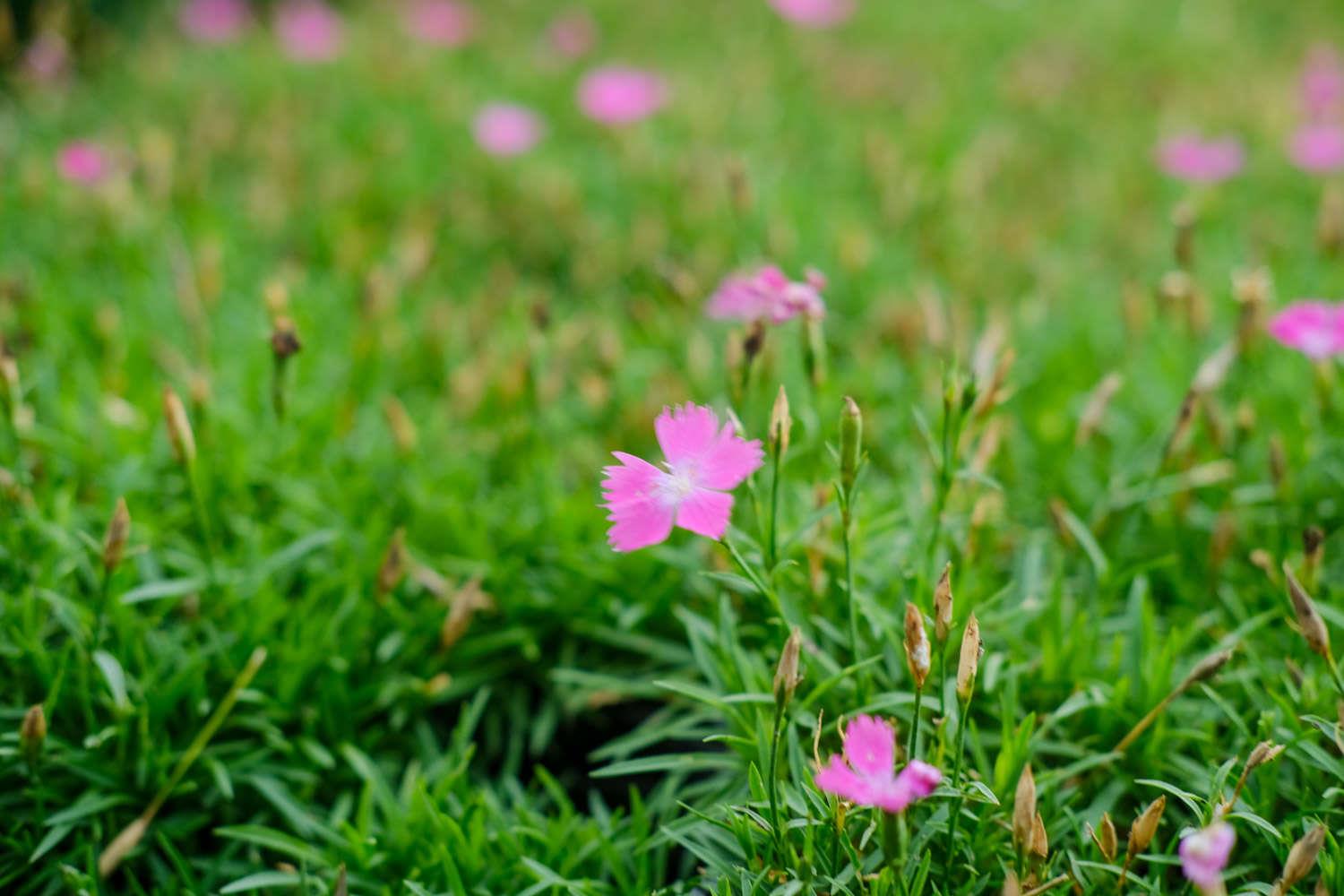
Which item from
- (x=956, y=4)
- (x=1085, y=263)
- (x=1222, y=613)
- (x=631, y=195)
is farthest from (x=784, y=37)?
(x=1222, y=613)

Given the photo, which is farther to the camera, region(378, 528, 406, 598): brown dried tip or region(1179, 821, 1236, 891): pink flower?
region(378, 528, 406, 598): brown dried tip

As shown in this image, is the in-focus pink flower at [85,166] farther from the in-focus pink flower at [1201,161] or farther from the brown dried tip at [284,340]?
the in-focus pink flower at [1201,161]

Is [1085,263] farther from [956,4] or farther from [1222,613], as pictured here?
[956,4]

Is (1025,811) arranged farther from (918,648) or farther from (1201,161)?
(1201,161)

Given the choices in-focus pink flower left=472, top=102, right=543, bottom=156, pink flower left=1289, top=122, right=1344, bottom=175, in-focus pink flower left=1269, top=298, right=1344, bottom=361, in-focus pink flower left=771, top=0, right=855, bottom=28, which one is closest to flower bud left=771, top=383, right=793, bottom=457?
in-focus pink flower left=1269, top=298, right=1344, bottom=361

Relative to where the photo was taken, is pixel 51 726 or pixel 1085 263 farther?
pixel 1085 263

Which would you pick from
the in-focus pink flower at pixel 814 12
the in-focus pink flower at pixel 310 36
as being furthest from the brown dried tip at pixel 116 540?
the in-focus pink flower at pixel 814 12

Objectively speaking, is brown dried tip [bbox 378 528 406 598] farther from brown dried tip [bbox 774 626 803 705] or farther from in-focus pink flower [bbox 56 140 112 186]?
in-focus pink flower [bbox 56 140 112 186]
